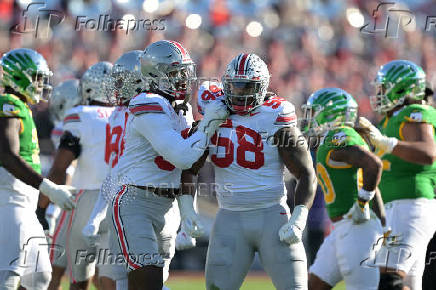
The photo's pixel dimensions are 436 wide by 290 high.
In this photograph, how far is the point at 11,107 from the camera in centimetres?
534

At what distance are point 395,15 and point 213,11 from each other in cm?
390

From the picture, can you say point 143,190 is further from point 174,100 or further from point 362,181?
point 362,181

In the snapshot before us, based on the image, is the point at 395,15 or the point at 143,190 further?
Answer: the point at 395,15

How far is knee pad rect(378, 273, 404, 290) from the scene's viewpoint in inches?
231

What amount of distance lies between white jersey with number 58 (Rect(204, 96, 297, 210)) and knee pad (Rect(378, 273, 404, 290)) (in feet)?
5.27

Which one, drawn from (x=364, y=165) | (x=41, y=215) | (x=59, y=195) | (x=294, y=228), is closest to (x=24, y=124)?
(x=59, y=195)

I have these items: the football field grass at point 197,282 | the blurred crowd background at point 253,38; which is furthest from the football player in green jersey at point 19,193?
the blurred crowd background at point 253,38

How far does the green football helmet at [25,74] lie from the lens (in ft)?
18.7

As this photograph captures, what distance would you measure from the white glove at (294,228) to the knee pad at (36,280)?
1866 millimetres

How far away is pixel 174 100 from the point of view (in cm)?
494

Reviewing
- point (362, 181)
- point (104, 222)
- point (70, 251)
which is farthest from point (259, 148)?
point (70, 251)

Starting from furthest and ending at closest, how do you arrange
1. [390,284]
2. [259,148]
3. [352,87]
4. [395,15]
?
[395,15] → [352,87] → [390,284] → [259,148]

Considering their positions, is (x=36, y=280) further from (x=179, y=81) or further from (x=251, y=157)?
(x=251, y=157)

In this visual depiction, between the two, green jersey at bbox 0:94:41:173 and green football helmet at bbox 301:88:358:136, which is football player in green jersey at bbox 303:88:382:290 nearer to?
green football helmet at bbox 301:88:358:136
